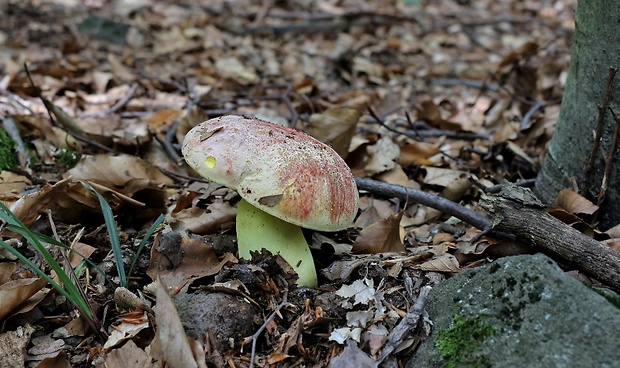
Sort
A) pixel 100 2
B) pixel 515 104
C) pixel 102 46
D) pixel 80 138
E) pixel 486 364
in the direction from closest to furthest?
pixel 486 364, pixel 80 138, pixel 515 104, pixel 102 46, pixel 100 2

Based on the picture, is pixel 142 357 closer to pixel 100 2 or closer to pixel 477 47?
pixel 477 47

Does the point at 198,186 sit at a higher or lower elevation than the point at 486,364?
lower

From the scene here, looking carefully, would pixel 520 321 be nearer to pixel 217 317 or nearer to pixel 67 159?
pixel 217 317

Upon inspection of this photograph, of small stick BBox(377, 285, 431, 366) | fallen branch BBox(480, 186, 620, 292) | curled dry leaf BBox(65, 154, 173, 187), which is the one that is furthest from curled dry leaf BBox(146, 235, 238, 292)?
fallen branch BBox(480, 186, 620, 292)

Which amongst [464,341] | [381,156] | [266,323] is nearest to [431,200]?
[381,156]

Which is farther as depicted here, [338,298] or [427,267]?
[427,267]

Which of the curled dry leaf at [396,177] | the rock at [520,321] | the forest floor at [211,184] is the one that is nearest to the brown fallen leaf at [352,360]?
the forest floor at [211,184]

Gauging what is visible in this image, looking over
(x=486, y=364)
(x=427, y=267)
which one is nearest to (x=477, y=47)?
(x=427, y=267)
